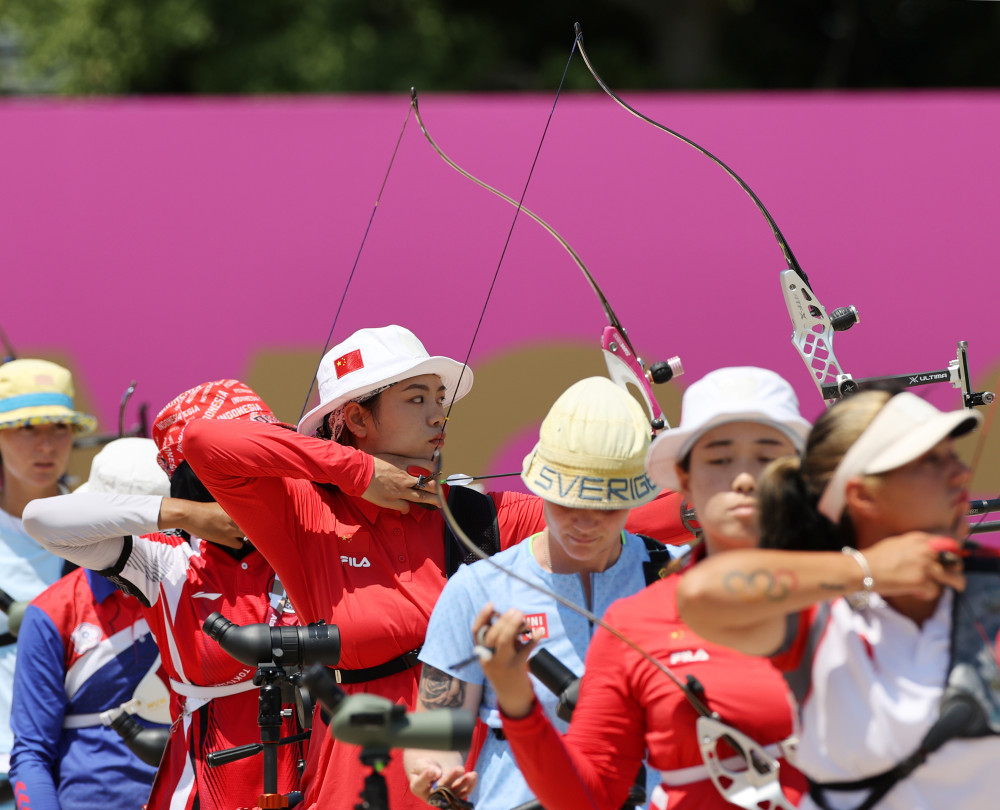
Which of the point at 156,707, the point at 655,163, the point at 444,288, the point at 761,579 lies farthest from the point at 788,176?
the point at 761,579

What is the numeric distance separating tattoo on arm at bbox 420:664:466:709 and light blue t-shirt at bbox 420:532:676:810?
1cm

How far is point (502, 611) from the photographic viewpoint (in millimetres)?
1812

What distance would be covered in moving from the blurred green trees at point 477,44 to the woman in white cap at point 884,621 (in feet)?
21.6

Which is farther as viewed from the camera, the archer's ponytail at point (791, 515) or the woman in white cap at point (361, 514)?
the woman in white cap at point (361, 514)

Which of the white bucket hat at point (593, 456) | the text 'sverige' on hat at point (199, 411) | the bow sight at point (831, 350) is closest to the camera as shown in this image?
the white bucket hat at point (593, 456)

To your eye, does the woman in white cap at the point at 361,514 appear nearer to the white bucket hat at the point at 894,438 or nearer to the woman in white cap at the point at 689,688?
the woman in white cap at the point at 689,688

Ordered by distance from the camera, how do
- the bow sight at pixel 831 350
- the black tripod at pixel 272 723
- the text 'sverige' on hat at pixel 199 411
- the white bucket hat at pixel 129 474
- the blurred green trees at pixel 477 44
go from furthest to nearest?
the blurred green trees at pixel 477 44 → the white bucket hat at pixel 129 474 → the text 'sverige' on hat at pixel 199 411 → the black tripod at pixel 272 723 → the bow sight at pixel 831 350

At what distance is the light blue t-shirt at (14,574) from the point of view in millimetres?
3207

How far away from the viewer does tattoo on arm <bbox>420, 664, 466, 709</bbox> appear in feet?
5.97

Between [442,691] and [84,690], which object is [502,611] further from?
[84,690]

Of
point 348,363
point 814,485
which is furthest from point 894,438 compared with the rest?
point 348,363

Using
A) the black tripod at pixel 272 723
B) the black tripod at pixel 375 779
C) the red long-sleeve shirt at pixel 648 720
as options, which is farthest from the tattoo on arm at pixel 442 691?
the black tripod at pixel 272 723

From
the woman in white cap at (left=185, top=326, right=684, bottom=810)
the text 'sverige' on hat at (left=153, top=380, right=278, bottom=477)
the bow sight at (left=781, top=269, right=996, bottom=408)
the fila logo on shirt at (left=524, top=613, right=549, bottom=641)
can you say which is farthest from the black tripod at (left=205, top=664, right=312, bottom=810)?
the bow sight at (left=781, top=269, right=996, bottom=408)

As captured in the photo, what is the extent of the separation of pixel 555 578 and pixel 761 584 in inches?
25.8
